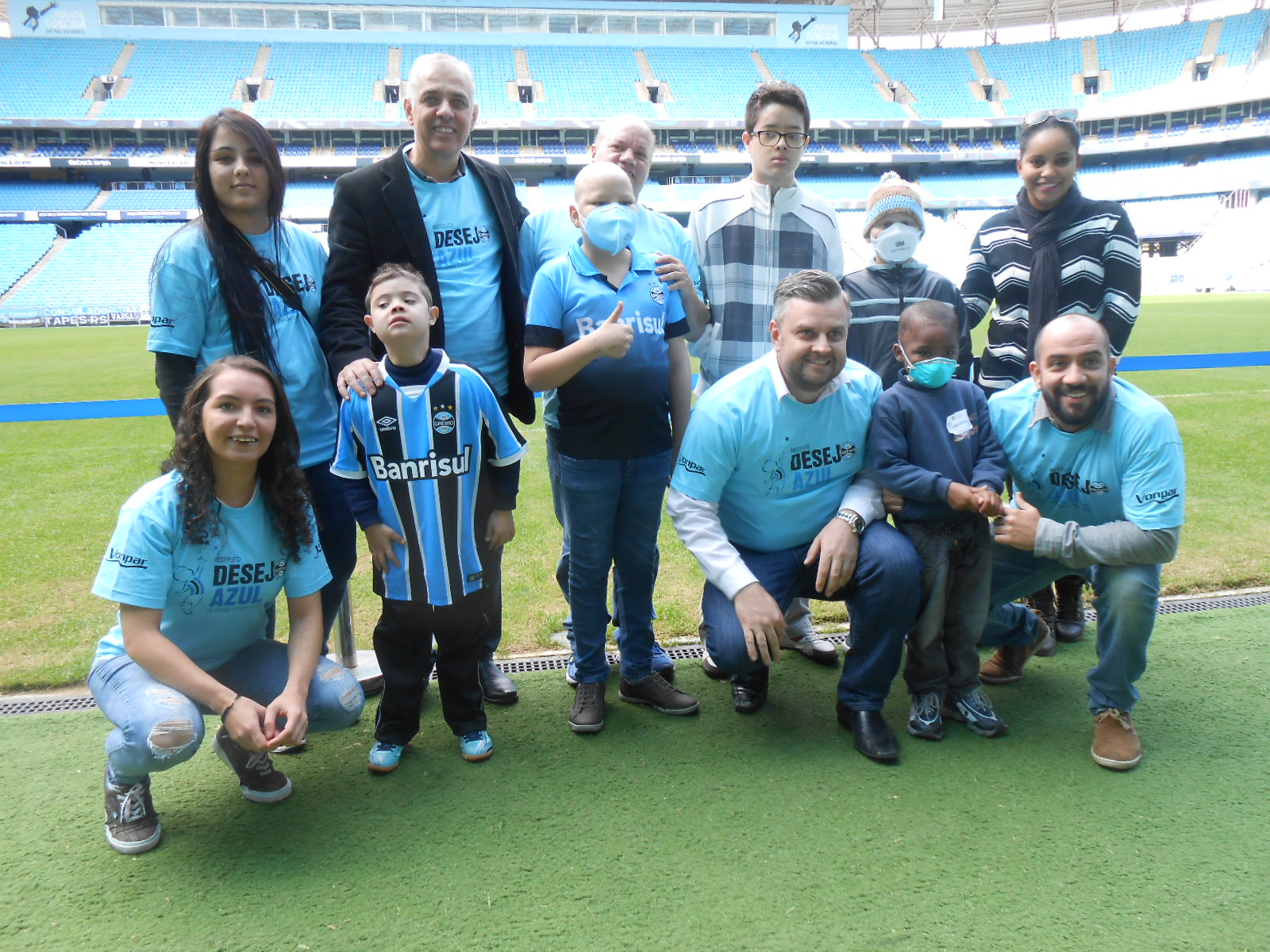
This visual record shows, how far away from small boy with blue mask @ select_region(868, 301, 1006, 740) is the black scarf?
2.67 ft

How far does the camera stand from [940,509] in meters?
2.79

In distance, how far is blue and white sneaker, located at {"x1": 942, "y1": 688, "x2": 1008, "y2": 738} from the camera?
279 centimetres

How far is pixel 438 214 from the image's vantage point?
290cm

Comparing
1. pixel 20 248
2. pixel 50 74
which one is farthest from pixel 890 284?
pixel 50 74

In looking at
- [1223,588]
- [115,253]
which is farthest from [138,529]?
[115,253]

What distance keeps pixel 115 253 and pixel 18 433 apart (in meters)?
28.7

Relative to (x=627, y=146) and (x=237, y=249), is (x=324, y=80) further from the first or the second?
(x=237, y=249)

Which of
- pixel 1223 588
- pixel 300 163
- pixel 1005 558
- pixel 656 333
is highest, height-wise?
pixel 300 163

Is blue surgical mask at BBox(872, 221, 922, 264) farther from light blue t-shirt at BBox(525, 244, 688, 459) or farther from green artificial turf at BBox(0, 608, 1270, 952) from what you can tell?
green artificial turf at BBox(0, 608, 1270, 952)

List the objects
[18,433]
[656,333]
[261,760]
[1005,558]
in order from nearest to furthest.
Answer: [261,760] → [656,333] → [1005,558] → [18,433]

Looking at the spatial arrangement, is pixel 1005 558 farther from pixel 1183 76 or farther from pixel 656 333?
pixel 1183 76

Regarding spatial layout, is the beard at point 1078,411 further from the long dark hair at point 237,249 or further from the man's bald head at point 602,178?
the long dark hair at point 237,249

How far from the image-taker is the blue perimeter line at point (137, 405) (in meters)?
9.69

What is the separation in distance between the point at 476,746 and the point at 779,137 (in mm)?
2452
